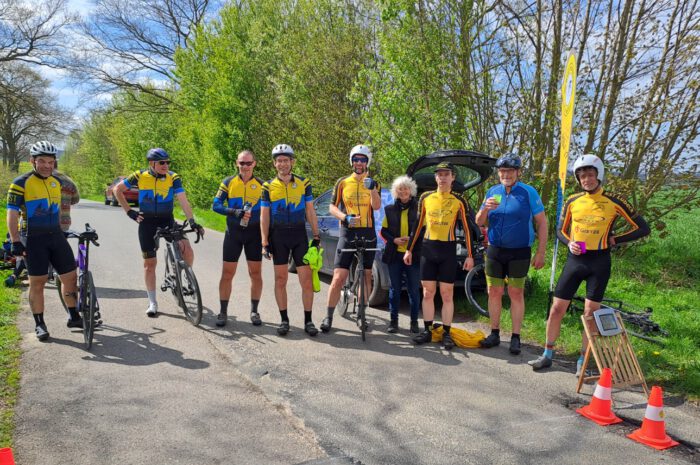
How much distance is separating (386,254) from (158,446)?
3.42m

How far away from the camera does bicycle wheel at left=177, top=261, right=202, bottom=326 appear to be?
6.17m

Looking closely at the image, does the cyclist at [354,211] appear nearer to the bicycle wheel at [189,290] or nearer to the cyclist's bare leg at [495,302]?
the cyclist's bare leg at [495,302]

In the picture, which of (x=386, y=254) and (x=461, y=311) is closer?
(x=386, y=254)

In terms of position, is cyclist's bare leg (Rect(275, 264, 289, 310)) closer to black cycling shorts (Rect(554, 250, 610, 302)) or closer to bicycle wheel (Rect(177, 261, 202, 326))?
bicycle wheel (Rect(177, 261, 202, 326))

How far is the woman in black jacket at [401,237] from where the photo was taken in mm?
6035

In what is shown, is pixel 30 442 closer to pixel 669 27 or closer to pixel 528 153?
pixel 528 153

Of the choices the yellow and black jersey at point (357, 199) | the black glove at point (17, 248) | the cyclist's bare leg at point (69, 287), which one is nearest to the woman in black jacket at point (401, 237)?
the yellow and black jersey at point (357, 199)

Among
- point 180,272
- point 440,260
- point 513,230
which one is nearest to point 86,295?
point 180,272

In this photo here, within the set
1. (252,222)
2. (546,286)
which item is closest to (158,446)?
(252,222)

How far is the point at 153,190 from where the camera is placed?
643 centimetres

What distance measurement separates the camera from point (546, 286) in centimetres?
757

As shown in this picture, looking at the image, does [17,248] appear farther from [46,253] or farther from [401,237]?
[401,237]

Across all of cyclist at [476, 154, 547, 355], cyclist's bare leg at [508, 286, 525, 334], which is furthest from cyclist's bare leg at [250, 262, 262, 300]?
cyclist's bare leg at [508, 286, 525, 334]

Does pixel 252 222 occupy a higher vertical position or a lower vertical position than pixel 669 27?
lower
